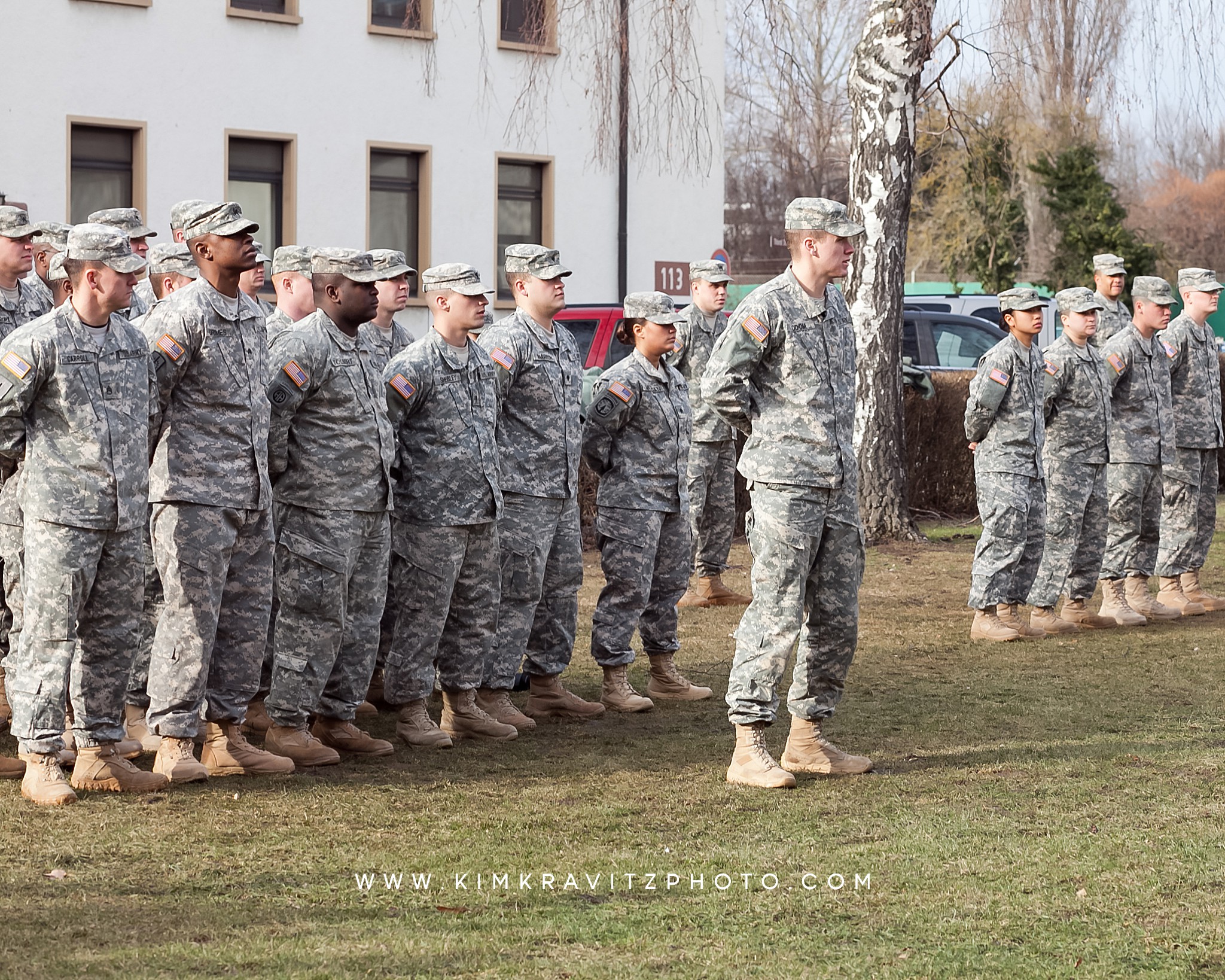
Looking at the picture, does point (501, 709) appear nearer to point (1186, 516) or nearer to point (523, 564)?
point (523, 564)

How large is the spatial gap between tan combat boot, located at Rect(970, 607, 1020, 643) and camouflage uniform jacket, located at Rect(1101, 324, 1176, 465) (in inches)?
54.4

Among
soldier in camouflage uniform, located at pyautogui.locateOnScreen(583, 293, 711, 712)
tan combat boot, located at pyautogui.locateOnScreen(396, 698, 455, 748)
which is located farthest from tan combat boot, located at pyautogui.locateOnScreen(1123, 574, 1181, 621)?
tan combat boot, located at pyautogui.locateOnScreen(396, 698, 455, 748)

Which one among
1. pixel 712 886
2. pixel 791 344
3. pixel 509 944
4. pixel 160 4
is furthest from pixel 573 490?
pixel 160 4

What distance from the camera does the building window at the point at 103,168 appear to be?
2023 cm

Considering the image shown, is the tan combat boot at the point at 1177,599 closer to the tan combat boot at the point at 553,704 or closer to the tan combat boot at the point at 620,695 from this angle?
the tan combat boot at the point at 620,695

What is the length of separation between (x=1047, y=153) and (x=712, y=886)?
Result: 2576cm

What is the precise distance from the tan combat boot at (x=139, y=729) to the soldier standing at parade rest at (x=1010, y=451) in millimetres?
4926

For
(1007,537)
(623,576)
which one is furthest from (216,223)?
(1007,537)

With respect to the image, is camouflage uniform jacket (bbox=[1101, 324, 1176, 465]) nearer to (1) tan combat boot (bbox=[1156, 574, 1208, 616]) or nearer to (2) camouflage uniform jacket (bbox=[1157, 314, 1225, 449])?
(2) camouflage uniform jacket (bbox=[1157, 314, 1225, 449])

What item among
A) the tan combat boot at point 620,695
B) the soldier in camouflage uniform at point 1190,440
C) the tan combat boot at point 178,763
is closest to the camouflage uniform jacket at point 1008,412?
the soldier in camouflage uniform at point 1190,440

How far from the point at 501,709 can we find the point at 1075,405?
177 inches

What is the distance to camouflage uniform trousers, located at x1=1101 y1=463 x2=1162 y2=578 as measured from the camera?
419 inches

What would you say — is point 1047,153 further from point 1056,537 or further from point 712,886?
point 712,886

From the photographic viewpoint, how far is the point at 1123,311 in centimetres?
1126
